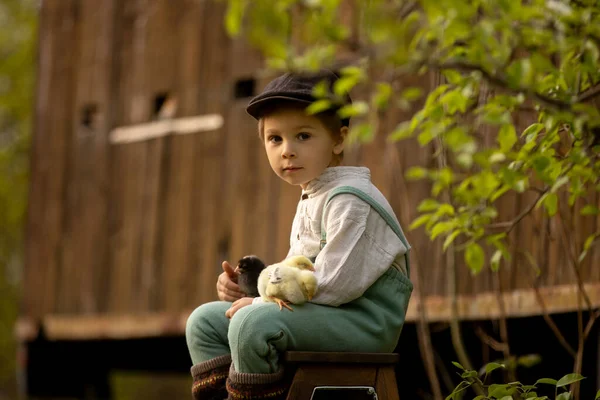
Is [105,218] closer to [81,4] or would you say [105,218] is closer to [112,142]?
[112,142]

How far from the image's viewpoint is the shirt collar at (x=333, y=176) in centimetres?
359

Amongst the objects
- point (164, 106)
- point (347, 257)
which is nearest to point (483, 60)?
point (347, 257)

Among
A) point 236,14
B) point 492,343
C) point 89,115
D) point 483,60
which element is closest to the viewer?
point 483,60

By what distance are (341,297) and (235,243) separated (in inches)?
211

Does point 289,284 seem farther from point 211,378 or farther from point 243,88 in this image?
point 243,88

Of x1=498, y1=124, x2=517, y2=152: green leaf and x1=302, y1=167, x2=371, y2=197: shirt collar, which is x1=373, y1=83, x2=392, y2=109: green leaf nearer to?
x1=302, y1=167, x2=371, y2=197: shirt collar

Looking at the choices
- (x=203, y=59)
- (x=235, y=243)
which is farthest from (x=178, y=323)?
(x=203, y=59)

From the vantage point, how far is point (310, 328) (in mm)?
3336

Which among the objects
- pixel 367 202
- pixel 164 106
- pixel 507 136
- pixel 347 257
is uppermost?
pixel 164 106

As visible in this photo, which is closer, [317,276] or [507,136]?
[317,276]

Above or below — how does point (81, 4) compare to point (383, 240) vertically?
above

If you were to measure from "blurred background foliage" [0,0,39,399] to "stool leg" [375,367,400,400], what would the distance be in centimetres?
1759

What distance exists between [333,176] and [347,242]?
32 cm

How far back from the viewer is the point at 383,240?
3469mm
